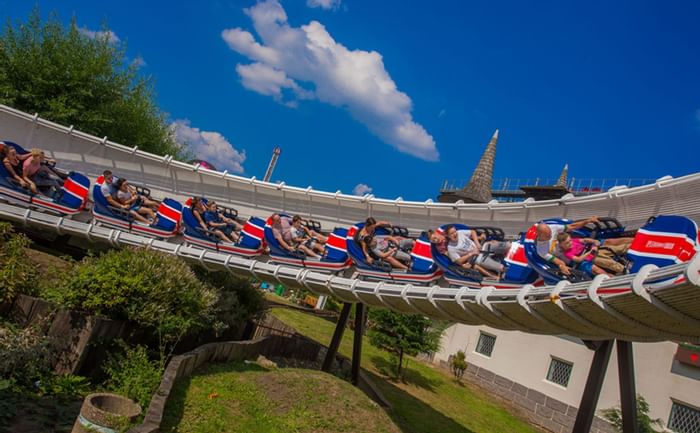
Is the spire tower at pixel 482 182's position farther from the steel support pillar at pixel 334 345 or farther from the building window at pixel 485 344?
the steel support pillar at pixel 334 345

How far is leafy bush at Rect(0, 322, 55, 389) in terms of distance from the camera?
6.32m

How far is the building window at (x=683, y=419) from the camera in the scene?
586 inches

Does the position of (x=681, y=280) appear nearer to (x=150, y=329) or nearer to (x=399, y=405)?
(x=150, y=329)

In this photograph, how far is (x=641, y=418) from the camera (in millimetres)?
14539

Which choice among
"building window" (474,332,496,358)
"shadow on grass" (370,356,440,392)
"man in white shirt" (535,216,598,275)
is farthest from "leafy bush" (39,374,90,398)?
Result: "building window" (474,332,496,358)

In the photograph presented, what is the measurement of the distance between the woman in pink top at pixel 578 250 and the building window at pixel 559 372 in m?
11.4

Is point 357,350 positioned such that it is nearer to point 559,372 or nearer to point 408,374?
point 408,374

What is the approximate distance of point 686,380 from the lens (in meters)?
15.2

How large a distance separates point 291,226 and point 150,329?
625 centimetres

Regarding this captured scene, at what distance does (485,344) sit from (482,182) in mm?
28914

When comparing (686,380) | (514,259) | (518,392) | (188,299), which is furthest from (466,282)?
(518,392)

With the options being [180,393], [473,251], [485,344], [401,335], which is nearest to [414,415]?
[401,335]

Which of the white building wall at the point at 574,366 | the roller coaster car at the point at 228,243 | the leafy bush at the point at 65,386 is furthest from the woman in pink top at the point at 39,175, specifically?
the white building wall at the point at 574,366

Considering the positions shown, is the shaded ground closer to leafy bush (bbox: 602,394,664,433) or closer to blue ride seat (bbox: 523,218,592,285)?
blue ride seat (bbox: 523,218,592,285)
